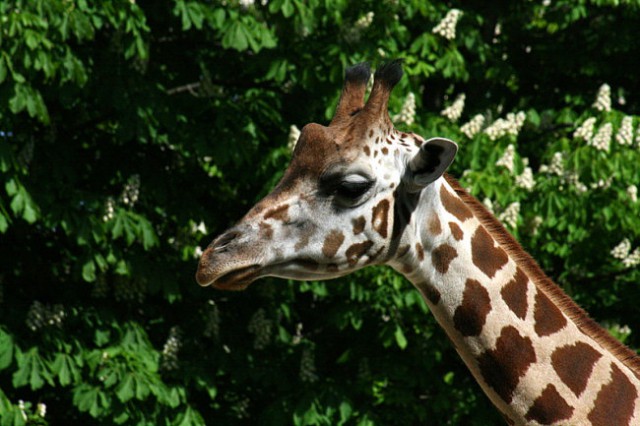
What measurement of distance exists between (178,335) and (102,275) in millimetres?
749

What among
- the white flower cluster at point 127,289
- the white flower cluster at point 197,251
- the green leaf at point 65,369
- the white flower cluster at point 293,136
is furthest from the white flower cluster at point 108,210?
the white flower cluster at point 293,136

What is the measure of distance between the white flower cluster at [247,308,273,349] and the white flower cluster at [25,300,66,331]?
1.48m

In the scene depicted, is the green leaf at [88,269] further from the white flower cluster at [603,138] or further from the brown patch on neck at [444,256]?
the brown patch on neck at [444,256]

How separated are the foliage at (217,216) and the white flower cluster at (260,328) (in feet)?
0.06

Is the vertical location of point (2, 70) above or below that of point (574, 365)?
above

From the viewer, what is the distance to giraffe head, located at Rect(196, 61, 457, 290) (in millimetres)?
3314

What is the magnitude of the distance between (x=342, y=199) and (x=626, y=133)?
5.15 meters

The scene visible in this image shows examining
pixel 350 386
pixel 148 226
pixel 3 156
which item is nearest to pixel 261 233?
pixel 3 156

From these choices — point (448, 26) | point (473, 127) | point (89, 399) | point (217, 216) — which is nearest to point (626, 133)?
point (473, 127)

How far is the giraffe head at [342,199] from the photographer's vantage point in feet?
10.9

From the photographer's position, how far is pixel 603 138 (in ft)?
25.7

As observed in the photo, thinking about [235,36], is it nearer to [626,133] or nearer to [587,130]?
[587,130]

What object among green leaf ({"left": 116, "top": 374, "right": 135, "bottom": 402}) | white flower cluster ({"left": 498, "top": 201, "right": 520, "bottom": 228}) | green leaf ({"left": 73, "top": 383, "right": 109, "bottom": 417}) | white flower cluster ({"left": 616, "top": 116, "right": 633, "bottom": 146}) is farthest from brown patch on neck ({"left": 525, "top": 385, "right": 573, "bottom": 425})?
white flower cluster ({"left": 616, "top": 116, "right": 633, "bottom": 146})

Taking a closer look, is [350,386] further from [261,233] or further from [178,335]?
[261,233]
